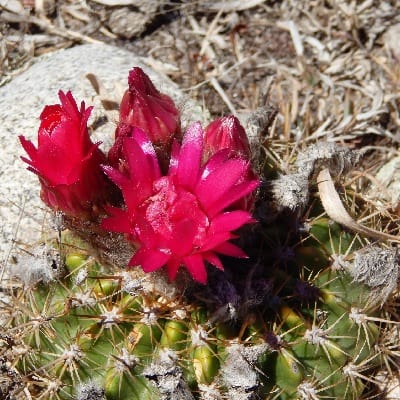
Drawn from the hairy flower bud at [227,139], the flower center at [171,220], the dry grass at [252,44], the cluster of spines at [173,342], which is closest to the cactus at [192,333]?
the cluster of spines at [173,342]

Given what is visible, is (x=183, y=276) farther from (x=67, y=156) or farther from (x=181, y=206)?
(x=67, y=156)

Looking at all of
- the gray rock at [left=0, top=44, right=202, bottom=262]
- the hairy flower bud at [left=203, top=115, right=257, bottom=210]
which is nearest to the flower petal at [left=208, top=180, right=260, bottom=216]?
the hairy flower bud at [left=203, top=115, right=257, bottom=210]

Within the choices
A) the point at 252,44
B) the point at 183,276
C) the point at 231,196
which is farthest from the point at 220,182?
the point at 252,44

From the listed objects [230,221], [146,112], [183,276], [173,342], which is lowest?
[173,342]

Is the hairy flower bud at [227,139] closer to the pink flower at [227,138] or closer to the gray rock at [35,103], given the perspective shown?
the pink flower at [227,138]

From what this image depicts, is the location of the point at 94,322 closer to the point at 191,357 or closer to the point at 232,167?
the point at 191,357

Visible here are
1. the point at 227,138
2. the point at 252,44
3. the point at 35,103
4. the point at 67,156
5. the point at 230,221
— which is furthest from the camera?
the point at 252,44

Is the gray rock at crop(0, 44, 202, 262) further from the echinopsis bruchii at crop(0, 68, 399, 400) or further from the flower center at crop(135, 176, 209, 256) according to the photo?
the flower center at crop(135, 176, 209, 256)
